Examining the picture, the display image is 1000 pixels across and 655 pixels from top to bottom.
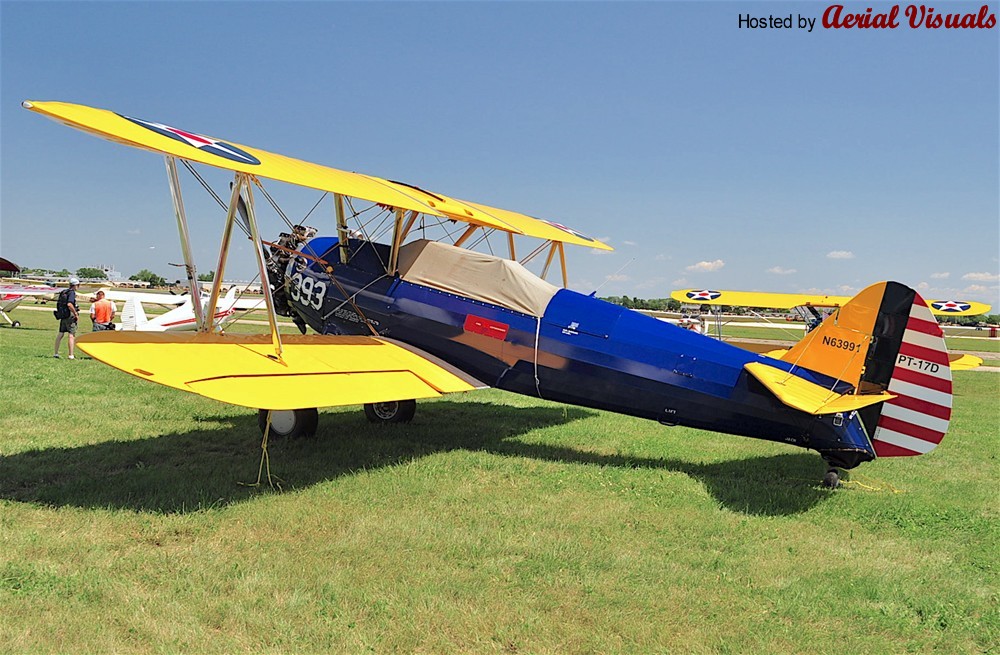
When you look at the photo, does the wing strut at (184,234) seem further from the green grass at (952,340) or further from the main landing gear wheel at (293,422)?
the green grass at (952,340)

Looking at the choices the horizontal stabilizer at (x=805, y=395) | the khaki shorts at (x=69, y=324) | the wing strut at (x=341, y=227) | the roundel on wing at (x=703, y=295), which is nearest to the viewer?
the horizontal stabilizer at (x=805, y=395)

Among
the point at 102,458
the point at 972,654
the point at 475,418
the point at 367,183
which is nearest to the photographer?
the point at 972,654

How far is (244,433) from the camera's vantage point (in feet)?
24.0

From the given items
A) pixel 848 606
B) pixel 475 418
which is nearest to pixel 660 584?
pixel 848 606

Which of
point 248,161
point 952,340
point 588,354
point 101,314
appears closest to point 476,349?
point 588,354

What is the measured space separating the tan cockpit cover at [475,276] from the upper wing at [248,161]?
515 millimetres

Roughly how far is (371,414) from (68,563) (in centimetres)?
458

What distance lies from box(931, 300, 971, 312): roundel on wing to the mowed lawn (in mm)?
17065

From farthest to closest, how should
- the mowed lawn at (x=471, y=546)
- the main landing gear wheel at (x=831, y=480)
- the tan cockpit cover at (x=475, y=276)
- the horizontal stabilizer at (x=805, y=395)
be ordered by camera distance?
the tan cockpit cover at (x=475, y=276), the main landing gear wheel at (x=831, y=480), the horizontal stabilizer at (x=805, y=395), the mowed lawn at (x=471, y=546)

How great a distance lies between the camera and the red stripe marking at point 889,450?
18.3 feet

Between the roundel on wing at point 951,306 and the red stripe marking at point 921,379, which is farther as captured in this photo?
the roundel on wing at point 951,306

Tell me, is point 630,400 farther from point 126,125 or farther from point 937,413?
point 126,125

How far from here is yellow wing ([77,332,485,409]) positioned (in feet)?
16.1

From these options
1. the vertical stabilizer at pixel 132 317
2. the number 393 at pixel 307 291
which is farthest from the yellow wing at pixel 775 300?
the vertical stabilizer at pixel 132 317
